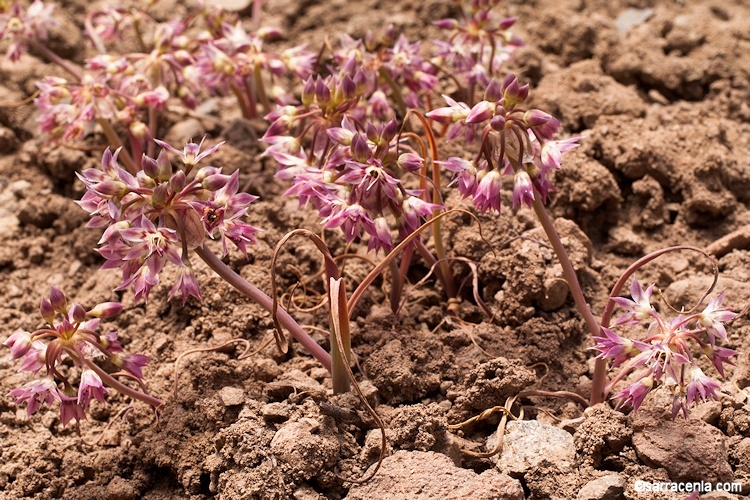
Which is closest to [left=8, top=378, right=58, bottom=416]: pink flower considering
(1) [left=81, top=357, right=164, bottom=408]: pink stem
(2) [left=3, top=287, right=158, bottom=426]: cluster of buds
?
(2) [left=3, top=287, right=158, bottom=426]: cluster of buds

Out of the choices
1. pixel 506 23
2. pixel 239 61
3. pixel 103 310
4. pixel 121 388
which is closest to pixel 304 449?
pixel 121 388

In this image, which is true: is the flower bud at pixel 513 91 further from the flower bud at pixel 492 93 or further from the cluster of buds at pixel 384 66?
the cluster of buds at pixel 384 66

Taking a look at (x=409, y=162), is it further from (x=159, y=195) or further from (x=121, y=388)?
(x=121, y=388)

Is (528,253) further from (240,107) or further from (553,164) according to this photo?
(240,107)

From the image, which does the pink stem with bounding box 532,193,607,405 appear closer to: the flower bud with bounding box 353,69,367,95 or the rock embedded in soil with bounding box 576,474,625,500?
the rock embedded in soil with bounding box 576,474,625,500

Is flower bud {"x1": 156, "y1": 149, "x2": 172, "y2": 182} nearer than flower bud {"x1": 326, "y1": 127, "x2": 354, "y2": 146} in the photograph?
Yes

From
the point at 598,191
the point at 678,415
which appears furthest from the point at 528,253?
the point at 678,415

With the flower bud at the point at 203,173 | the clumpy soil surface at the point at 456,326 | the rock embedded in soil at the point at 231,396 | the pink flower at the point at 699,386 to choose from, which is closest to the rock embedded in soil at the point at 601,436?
the clumpy soil surface at the point at 456,326
